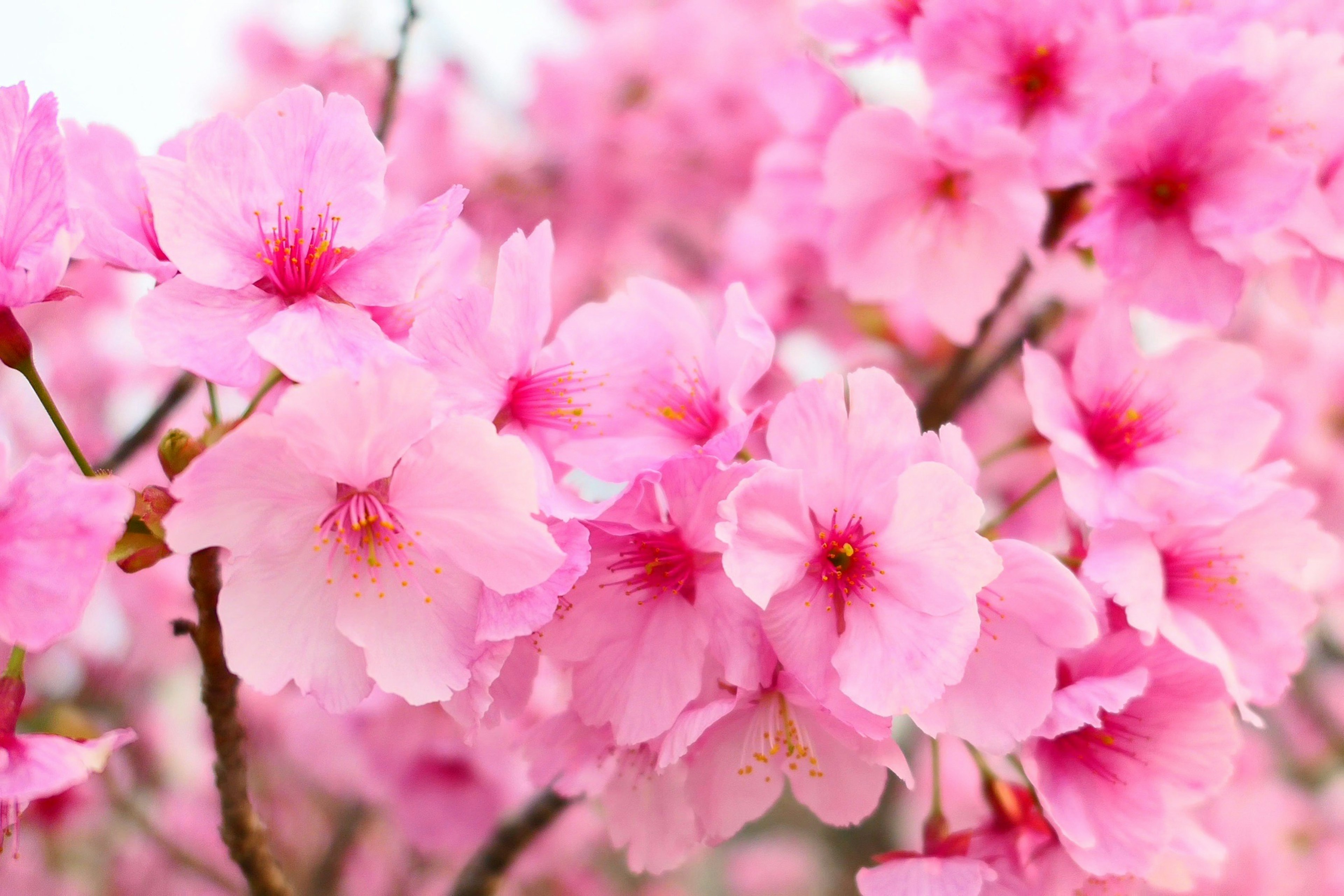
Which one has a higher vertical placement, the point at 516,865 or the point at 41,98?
the point at 41,98

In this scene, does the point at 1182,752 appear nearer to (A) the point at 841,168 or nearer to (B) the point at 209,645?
(A) the point at 841,168

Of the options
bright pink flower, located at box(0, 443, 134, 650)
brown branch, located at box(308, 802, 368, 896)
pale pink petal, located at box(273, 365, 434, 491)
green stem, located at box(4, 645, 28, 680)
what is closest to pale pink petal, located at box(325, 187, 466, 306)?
pale pink petal, located at box(273, 365, 434, 491)

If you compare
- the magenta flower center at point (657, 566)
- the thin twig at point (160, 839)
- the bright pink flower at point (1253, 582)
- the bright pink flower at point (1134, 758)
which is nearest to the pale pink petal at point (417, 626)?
the magenta flower center at point (657, 566)

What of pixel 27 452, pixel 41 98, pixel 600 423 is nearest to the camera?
pixel 41 98

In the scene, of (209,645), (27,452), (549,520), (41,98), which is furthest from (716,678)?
(27,452)

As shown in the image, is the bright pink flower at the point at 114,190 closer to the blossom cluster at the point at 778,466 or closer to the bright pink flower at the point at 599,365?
the blossom cluster at the point at 778,466

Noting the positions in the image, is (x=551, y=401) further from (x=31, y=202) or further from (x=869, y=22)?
(x=869, y=22)
